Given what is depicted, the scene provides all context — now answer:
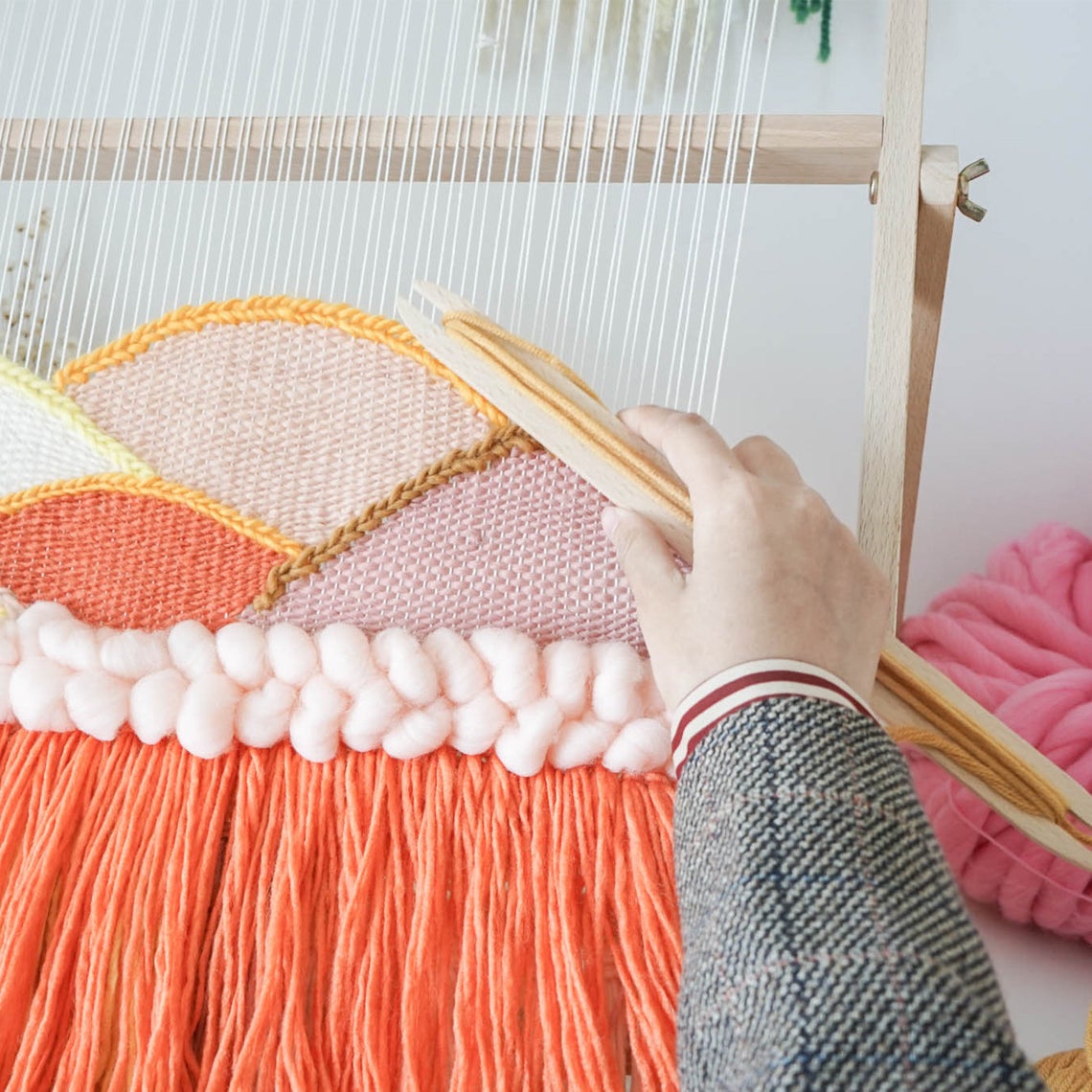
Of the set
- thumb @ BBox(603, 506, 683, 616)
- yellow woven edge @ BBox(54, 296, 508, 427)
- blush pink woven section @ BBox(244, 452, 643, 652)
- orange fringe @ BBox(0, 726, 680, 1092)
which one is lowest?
orange fringe @ BBox(0, 726, 680, 1092)

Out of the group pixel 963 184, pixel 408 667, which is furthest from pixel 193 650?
pixel 963 184

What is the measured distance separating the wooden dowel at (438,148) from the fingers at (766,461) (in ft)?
0.70

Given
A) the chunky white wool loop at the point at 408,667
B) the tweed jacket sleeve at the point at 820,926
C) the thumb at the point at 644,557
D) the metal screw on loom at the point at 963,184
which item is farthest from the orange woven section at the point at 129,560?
the metal screw on loom at the point at 963,184

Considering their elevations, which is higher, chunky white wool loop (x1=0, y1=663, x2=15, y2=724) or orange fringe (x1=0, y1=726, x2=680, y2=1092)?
chunky white wool loop (x1=0, y1=663, x2=15, y2=724)

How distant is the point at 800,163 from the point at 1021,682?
55 centimetres

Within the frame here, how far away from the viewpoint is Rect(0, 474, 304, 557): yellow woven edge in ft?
2.35

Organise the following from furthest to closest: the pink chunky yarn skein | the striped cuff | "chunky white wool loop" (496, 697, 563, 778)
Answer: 1. the pink chunky yarn skein
2. "chunky white wool loop" (496, 697, 563, 778)
3. the striped cuff

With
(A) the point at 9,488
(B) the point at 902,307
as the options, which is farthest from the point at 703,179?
(A) the point at 9,488

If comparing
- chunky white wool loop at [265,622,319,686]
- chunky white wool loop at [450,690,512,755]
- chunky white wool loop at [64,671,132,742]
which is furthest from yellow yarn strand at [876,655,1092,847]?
chunky white wool loop at [64,671,132,742]

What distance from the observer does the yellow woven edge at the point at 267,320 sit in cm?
73

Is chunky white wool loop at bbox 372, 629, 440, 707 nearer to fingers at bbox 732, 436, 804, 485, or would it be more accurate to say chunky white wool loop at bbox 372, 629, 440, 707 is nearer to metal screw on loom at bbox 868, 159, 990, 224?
fingers at bbox 732, 436, 804, 485

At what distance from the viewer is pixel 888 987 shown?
0.44 meters

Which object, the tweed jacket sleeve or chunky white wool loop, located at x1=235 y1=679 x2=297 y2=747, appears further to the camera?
chunky white wool loop, located at x1=235 y1=679 x2=297 y2=747

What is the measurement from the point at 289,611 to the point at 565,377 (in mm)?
229
